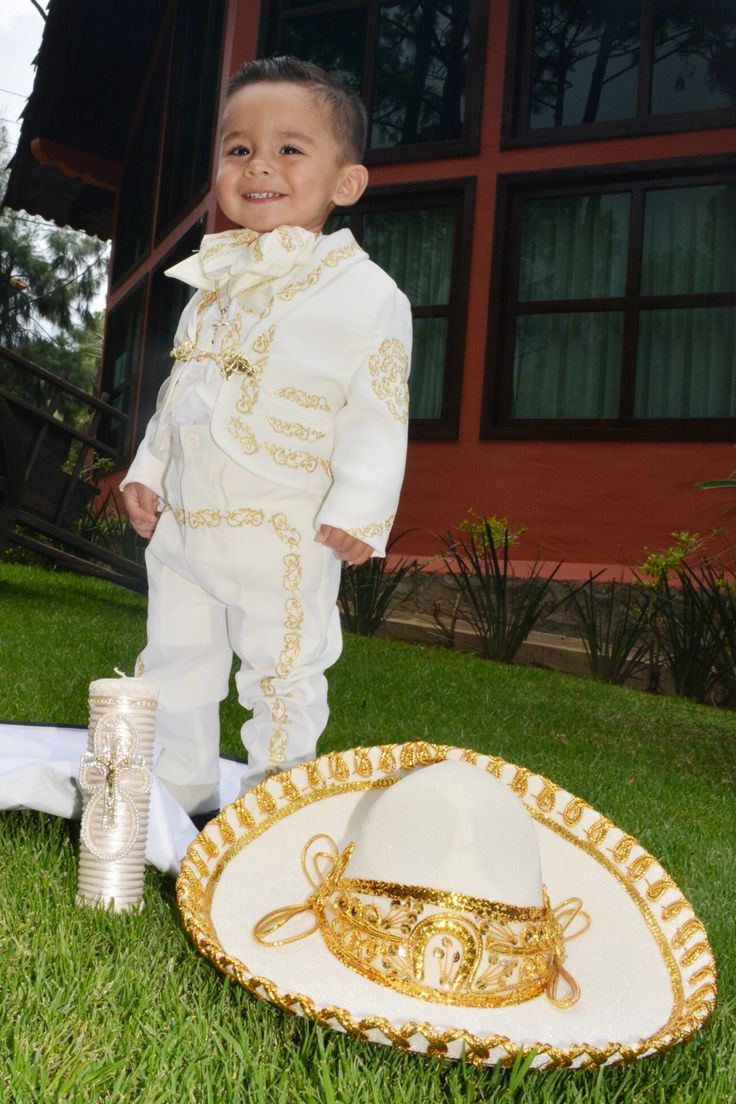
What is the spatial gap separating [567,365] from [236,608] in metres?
6.32

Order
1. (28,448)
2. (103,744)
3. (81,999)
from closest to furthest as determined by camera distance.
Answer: (81,999) < (103,744) < (28,448)

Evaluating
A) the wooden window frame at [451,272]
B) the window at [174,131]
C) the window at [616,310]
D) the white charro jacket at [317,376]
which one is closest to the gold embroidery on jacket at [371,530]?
the white charro jacket at [317,376]

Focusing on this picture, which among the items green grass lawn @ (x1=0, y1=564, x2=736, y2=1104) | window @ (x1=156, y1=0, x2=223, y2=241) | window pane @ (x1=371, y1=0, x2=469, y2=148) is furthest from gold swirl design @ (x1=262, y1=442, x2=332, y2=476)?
window @ (x1=156, y1=0, x2=223, y2=241)

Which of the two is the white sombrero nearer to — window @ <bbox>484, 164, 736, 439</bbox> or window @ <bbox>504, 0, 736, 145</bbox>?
window @ <bbox>484, 164, 736, 439</bbox>

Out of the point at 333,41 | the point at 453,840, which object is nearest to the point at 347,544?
the point at 453,840

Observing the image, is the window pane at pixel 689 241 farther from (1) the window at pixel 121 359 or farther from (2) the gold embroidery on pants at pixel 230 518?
(2) the gold embroidery on pants at pixel 230 518

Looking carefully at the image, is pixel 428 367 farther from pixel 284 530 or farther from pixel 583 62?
pixel 284 530

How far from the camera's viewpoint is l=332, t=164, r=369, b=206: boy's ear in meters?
2.35

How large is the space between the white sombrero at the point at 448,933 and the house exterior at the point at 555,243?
6.17 meters

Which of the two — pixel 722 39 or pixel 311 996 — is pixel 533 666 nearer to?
pixel 722 39

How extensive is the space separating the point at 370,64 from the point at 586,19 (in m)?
1.69

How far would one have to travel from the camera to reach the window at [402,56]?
8484 mm

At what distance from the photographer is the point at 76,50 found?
12.0m

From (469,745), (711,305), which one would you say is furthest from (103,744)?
(711,305)
